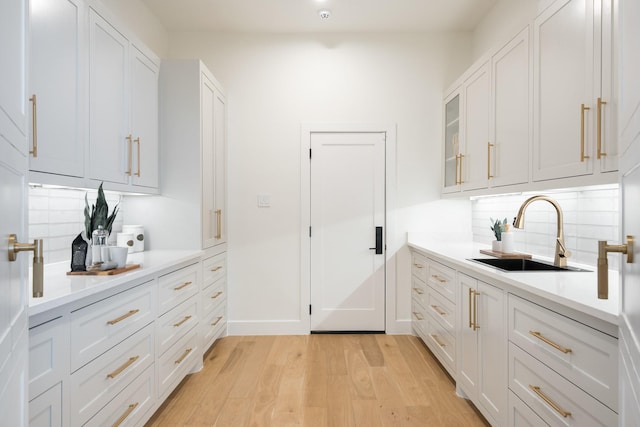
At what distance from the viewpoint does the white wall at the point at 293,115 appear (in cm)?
357

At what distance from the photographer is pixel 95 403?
5.04 feet

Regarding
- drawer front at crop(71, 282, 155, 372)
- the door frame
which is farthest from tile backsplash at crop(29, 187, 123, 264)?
the door frame

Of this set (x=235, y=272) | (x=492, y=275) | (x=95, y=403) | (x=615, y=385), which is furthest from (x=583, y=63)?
(x=235, y=272)

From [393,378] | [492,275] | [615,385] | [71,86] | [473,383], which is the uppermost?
[71,86]

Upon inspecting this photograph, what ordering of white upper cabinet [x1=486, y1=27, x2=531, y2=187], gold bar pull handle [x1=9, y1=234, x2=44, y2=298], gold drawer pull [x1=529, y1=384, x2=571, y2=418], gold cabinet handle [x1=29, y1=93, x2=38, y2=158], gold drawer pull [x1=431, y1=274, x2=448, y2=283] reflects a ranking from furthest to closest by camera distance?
gold drawer pull [x1=431, y1=274, x2=448, y2=283] < white upper cabinet [x1=486, y1=27, x2=531, y2=187] < gold cabinet handle [x1=29, y1=93, x2=38, y2=158] < gold drawer pull [x1=529, y1=384, x2=571, y2=418] < gold bar pull handle [x1=9, y1=234, x2=44, y2=298]

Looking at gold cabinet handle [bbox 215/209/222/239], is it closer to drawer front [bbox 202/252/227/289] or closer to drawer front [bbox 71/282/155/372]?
drawer front [bbox 202/252/227/289]

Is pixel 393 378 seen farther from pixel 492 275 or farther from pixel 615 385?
pixel 615 385

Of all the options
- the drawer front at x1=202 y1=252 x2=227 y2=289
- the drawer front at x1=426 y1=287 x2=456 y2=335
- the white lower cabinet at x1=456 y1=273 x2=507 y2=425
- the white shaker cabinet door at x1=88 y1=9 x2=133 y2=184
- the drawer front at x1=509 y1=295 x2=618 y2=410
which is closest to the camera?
the drawer front at x1=509 y1=295 x2=618 y2=410

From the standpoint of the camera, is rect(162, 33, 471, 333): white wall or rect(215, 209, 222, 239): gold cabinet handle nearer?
rect(215, 209, 222, 239): gold cabinet handle

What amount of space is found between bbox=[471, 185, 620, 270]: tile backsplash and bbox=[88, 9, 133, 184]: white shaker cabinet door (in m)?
2.51

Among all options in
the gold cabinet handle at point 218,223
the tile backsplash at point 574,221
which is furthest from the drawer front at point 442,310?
the gold cabinet handle at point 218,223

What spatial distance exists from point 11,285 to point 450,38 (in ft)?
12.7

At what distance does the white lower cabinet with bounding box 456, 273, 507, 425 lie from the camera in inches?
72.8

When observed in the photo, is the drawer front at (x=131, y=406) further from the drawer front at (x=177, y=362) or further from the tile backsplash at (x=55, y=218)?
the tile backsplash at (x=55, y=218)
